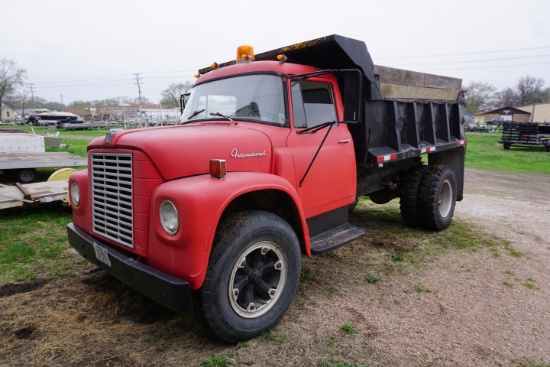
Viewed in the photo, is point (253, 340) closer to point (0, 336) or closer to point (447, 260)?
point (0, 336)

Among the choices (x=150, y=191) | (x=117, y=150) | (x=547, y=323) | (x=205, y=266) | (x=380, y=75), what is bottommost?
(x=547, y=323)

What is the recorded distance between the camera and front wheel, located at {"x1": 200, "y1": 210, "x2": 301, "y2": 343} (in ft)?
8.64

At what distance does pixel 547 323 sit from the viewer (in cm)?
322

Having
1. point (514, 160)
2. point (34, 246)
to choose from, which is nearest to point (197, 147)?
point (34, 246)

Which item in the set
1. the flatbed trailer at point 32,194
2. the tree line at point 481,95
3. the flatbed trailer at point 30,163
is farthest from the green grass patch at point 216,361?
the tree line at point 481,95

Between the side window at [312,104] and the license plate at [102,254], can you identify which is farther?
the side window at [312,104]

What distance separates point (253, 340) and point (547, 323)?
2552mm

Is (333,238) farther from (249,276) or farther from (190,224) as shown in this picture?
(190,224)

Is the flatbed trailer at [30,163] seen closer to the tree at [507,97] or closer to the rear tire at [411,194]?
the rear tire at [411,194]

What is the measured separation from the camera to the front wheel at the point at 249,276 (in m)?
2.63

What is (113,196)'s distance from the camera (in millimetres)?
2965

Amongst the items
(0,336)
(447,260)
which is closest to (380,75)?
(447,260)

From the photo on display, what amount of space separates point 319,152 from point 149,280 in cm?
202

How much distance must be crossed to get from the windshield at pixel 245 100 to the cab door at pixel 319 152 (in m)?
0.16
